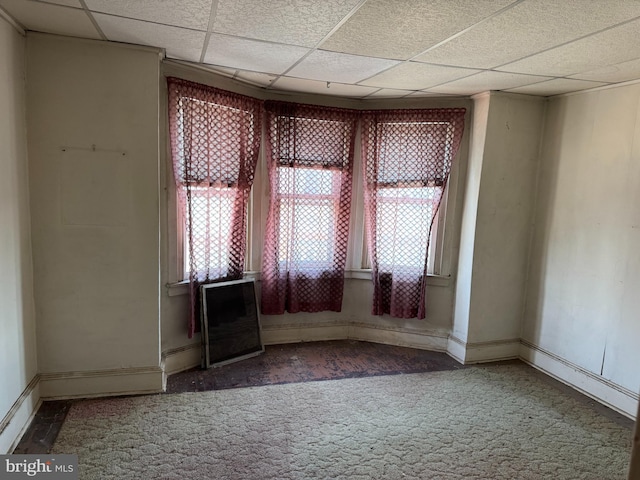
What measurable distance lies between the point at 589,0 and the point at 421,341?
10.4 ft

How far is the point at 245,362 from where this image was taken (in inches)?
143

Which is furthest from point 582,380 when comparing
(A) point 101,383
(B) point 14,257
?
(B) point 14,257

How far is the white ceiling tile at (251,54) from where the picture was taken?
8.20ft

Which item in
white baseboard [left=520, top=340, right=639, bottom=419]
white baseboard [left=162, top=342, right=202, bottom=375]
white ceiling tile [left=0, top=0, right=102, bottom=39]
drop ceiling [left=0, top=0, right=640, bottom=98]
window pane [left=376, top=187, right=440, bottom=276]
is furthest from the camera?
window pane [left=376, top=187, right=440, bottom=276]

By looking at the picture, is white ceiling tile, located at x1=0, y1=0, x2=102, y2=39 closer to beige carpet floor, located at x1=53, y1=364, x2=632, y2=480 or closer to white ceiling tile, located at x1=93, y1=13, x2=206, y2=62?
white ceiling tile, located at x1=93, y1=13, x2=206, y2=62

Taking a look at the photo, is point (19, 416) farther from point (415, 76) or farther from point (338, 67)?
point (415, 76)

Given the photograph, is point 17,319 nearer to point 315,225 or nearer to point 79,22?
point 79,22

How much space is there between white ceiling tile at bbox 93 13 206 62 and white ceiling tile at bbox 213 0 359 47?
26cm

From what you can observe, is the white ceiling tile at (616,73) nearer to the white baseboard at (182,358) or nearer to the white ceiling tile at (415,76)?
the white ceiling tile at (415,76)

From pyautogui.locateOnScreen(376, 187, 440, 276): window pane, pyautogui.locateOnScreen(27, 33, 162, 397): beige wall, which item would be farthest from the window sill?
pyautogui.locateOnScreen(27, 33, 162, 397): beige wall

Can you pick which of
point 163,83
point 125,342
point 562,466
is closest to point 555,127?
point 562,466

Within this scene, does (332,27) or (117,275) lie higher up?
(332,27)

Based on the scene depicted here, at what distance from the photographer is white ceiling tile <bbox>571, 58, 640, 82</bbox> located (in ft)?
8.60

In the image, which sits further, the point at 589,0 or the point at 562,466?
the point at 562,466
